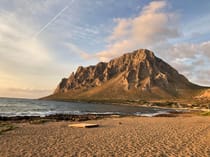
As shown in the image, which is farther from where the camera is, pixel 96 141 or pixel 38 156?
pixel 96 141

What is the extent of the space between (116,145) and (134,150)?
69.3 inches

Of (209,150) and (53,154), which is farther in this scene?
(209,150)

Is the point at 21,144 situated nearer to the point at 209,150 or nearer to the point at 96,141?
the point at 96,141

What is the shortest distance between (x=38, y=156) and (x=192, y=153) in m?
8.31

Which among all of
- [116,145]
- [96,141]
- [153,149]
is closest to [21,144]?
[96,141]

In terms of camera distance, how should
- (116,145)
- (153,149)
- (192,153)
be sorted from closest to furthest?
(192,153) < (153,149) < (116,145)

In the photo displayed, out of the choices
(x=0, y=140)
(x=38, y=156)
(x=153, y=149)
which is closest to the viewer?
(x=38, y=156)

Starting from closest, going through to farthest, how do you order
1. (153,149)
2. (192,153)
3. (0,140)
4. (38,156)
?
(38,156) < (192,153) < (153,149) < (0,140)

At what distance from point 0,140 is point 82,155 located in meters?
7.53

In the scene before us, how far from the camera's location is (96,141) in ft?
55.9

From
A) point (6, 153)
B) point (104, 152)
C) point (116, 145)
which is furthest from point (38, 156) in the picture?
point (116, 145)

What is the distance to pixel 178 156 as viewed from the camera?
12758 millimetres

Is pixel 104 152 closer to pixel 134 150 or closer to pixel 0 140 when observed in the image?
pixel 134 150

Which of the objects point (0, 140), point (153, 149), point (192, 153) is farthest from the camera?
point (0, 140)
